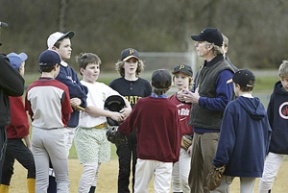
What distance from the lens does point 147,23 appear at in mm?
41062

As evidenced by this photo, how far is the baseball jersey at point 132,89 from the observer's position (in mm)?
8062

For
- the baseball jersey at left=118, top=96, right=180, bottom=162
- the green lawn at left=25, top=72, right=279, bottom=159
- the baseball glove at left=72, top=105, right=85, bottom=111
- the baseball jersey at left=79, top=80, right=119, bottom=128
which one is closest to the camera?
the baseball jersey at left=118, top=96, right=180, bottom=162

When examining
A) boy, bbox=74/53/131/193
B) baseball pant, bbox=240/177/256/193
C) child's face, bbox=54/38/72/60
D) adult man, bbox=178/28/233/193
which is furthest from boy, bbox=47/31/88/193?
baseball pant, bbox=240/177/256/193

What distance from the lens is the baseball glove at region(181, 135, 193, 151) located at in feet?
25.5

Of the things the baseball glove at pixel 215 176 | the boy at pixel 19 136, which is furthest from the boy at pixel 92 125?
the baseball glove at pixel 215 176

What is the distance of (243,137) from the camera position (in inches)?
251

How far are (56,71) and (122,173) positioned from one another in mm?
1735

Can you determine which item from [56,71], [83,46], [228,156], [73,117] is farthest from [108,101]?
[83,46]

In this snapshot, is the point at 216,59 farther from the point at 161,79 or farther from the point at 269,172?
the point at 269,172

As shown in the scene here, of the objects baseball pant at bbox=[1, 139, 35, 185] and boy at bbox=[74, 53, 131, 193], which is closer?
baseball pant at bbox=[1, 139, 35, 185]

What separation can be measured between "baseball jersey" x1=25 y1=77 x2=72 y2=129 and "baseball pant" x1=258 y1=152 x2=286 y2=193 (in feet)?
8.19

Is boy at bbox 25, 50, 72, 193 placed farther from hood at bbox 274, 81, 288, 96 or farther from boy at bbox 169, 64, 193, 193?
hood at bbox 274, 81, 288, 96

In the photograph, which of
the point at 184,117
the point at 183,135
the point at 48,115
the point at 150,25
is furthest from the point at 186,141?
the point at 150,25

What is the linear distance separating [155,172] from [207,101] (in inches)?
34.9
